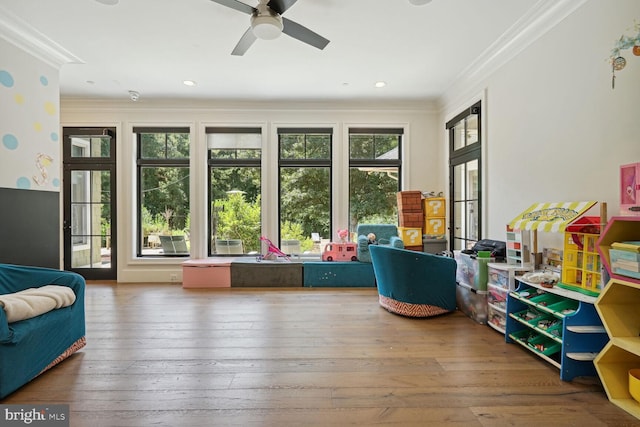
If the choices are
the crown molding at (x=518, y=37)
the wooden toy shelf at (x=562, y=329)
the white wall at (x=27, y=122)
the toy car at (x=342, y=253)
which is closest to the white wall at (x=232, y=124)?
the toy car at (x=342, y=253)

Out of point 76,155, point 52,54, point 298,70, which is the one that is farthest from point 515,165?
point 76,155

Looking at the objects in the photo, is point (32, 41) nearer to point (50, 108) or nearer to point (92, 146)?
point (50, 108)

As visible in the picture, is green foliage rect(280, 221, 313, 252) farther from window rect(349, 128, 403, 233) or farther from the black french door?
the black french door

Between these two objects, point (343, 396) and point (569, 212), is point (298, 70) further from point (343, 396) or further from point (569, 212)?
point (343, 396)

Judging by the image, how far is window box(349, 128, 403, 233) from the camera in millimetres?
5203

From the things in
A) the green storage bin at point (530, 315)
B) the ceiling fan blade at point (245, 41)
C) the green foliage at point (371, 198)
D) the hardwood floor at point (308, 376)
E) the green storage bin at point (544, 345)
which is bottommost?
the hardwood floor at point (308, 376)

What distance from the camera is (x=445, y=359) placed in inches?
93.4

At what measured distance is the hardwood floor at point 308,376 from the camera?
1.74 m

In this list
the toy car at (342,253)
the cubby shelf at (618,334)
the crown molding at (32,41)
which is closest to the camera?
the cubby shelf at (618,334)

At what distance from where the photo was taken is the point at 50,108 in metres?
3.54

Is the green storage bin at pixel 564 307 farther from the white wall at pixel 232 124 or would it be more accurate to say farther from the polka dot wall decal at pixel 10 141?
the polka dot wall decal at pixel 10 141

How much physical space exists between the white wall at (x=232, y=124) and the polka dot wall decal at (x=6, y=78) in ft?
6.22

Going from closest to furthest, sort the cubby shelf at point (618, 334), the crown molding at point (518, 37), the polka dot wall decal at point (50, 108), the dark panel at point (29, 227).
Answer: the cubby shelf at point (618, 334) < the crown molding at point (518, 37) < the dark panel at point (29, 227) < the polka dot wall decal at point (50, 108)

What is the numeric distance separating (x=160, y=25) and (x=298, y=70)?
1.60 metres
